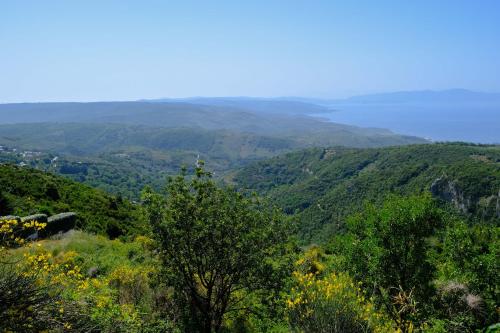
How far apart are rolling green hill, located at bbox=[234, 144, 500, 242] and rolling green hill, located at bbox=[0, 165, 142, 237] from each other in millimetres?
54179

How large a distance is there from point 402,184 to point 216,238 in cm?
11801

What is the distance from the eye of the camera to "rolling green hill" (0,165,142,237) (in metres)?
27.6

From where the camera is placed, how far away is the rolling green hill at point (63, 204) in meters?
27.6

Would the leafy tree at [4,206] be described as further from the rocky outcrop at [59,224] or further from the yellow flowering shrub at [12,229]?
the yellow flowering shrub at [12,229]

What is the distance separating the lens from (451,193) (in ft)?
338

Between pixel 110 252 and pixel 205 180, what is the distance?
33.9 ft

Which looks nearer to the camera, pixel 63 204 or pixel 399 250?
pixel 399 250

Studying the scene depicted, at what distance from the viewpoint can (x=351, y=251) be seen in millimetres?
14422

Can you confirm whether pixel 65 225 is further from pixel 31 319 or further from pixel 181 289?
pixel 31 319

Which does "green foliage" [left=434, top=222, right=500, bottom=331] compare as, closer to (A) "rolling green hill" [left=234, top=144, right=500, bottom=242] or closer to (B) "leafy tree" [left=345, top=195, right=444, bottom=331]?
(B) "leafy tree" [left=345, top=195, right=444, bottom=331]

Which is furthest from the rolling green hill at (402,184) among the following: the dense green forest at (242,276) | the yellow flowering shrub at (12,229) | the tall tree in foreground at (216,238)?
the yellow flowering shrub at (12,229)

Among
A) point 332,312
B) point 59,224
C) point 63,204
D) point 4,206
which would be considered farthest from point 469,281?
point 63,204

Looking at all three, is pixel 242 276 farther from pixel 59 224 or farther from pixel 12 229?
pixel 59 224

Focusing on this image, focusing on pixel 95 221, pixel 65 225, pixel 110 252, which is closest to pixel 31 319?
pixel 110 252
